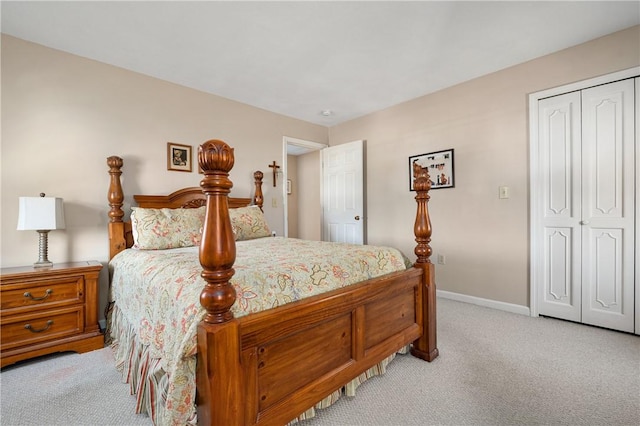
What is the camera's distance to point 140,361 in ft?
5.06

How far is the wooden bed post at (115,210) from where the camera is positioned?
102 inches

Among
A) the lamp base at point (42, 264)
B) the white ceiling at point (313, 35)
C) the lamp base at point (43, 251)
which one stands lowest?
the lamp base at point (42, 264)

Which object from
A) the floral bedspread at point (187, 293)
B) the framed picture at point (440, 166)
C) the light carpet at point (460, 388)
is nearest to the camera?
the floral bedspread at point (187, 293)

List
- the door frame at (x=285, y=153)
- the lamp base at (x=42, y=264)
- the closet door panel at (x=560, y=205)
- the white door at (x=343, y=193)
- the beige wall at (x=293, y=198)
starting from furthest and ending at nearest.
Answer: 1. the beige wall at (x=293, y=198)
2. the white door at (x=343, y=193)
3. the door frame at (x=285, y=153)
4. the closet door panel at (x=560, y=205)
5. the lamp base at (x=42, y=264)

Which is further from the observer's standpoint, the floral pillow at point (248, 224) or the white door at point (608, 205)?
the floral pillow at point (248, 224)

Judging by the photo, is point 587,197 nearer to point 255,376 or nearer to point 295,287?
point 295,287

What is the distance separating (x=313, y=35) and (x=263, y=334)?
2.23 metres

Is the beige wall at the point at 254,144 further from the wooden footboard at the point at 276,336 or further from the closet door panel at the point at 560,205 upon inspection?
the wooden footboard at the point at 276,336

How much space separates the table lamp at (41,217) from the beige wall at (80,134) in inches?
9.1

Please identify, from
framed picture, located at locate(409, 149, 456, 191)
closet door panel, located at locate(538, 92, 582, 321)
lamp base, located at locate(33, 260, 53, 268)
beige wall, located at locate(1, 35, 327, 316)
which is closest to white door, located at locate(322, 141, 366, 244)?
framed picture, located at locate(409, 149, 456, 191)

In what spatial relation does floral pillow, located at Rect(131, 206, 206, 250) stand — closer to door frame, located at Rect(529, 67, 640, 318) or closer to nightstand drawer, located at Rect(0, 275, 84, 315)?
nightstand drawer, located at Rect(0, 275, 84, 315)

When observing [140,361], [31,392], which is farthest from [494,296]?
[31,392]

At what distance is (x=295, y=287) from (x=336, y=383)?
0.52 metres

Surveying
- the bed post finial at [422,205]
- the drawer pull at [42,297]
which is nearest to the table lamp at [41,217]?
the drawer pull at [42,297]
